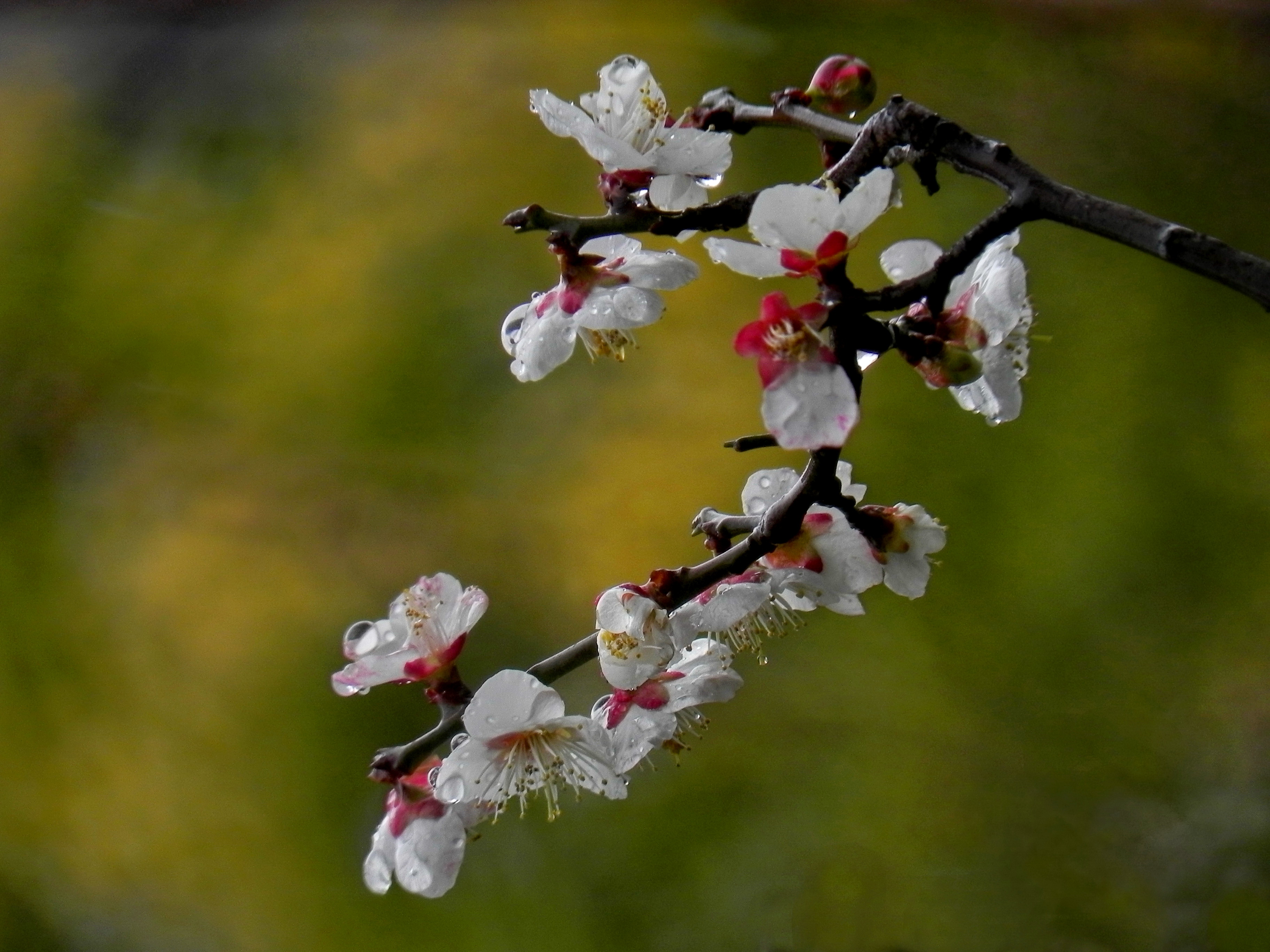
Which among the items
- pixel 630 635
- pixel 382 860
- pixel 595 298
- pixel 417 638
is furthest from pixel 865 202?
pixel 382 860

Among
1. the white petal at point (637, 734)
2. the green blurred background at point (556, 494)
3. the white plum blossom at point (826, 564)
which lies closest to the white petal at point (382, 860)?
the white petal at point (637, 734)

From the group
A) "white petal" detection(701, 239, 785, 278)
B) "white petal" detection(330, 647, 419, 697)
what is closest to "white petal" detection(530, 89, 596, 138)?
"white petal" detection(701, 239, 785, 278)

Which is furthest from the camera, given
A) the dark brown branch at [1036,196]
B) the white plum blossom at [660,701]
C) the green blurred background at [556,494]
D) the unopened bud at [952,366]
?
the green blurred background at [556,494]

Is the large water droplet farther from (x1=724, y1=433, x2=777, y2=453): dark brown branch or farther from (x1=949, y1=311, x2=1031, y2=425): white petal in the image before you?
(x1=949, y1=311, x2=1031, y2=425): white petal

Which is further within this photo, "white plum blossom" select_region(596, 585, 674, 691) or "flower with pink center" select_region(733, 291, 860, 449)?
"white plum blossom" select_region(596, 585, 674, 691)

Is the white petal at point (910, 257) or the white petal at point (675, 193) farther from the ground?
the white petal at point (675, 193)

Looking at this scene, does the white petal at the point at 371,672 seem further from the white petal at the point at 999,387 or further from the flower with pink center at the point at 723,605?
the white petal at the point at 999,387
